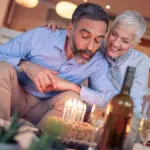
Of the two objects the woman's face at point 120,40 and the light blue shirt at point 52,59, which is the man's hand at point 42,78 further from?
the woman's face at point 120,40

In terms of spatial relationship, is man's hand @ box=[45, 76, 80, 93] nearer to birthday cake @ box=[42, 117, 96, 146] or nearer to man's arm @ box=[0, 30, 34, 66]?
man's arm @ box=[0, 30, 34, 66]

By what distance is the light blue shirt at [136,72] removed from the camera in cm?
176

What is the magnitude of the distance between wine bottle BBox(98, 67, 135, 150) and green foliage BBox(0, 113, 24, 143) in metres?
0.27

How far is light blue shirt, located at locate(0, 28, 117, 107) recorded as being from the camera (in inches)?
64.9

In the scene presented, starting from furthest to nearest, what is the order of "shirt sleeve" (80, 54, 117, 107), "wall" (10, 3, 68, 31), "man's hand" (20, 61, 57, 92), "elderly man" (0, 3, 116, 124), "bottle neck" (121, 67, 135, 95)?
"wall" (10, 3, 68, 31)
"shirt sleeve" (80, 54, 117, 107)
"elderly man" (0, 3, 116, 124)
"man's hand" (20, 61, 57, 92)
"bottle neck" (121, 67, 135, 95)

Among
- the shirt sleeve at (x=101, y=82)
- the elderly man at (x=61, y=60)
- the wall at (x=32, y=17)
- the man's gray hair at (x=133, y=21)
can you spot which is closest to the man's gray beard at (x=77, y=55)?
the elderly man at (x=61, y=60)

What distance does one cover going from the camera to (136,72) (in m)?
1.87

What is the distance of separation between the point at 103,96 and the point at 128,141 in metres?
0.70

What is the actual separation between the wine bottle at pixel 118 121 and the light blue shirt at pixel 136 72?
34.5 inches

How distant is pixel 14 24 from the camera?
573cm

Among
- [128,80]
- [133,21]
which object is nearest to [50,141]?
[128,80]

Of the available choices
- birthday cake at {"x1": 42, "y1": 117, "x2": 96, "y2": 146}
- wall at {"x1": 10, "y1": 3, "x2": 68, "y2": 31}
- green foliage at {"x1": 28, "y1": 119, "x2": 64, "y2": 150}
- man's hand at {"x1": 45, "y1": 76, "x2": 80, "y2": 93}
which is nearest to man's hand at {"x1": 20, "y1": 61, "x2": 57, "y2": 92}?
man's hand at {"x1": 45, "y1": 76, "x2": 80, "y2": 93}

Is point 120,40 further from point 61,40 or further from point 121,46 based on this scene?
point 61,40

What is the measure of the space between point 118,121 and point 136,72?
1054 mm
